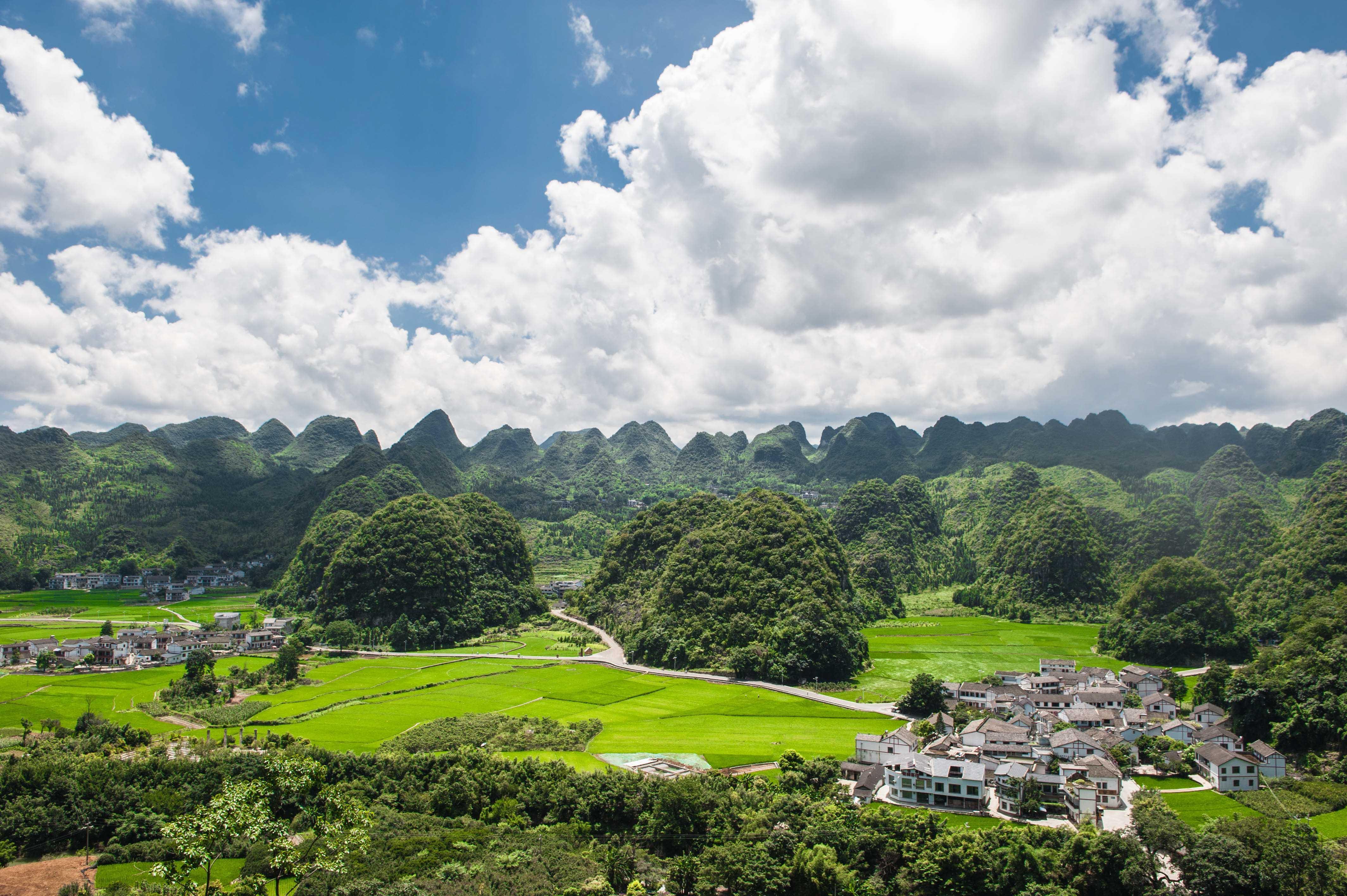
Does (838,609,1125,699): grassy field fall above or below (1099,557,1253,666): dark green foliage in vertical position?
below

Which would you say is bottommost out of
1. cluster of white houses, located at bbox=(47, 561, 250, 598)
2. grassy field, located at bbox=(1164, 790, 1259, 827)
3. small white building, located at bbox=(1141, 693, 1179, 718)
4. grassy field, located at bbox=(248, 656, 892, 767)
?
grassy field, located at bbox=(248, 656, 892, 767)

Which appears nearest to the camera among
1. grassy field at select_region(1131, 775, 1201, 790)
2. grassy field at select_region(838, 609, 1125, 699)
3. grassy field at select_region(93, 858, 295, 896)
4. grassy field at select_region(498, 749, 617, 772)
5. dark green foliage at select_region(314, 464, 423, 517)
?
grassy field at select_region(93, 858, 295, 896)

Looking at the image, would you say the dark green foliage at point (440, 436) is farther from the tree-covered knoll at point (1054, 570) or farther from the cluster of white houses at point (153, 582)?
the tree-covered knoll at point (1054, 570)

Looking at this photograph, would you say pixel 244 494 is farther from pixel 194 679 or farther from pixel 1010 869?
pixel 1010 869

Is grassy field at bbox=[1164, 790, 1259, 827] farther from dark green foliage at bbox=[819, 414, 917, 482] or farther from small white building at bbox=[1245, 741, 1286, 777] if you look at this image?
dark green foliage at bbox=[819, 414, 917, 482]

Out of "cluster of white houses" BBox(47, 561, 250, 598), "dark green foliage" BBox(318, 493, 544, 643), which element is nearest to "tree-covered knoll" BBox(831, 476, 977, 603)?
"dark green foliage" BBox(318, 493, 544, 643)

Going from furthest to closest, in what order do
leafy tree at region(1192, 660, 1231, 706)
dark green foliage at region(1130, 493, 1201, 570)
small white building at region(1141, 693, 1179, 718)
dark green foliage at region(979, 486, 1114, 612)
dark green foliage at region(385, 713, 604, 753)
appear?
1. dark green foliage at region(1130, 493, 1201, 570)
2. dark green foliage at region(979, 486, 1114, 612)
3. leafy tree at region(1192, 660, 1231, 706)
4. small white building at region(1141, 693, 1179, 718)
5. dark green foliage at region(385, 713, 604, 753)
